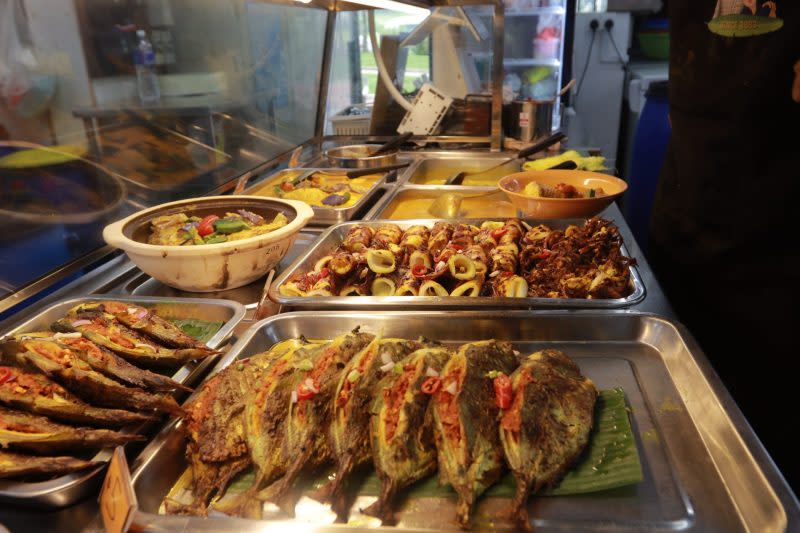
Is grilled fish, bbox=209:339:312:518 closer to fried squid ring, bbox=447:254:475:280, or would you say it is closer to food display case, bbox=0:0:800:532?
food display case, bbox=0:0:800:532

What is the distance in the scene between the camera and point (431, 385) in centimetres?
139

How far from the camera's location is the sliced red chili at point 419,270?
2.22 metres

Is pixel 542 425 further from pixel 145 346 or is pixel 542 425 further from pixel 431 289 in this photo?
pixel 145 346

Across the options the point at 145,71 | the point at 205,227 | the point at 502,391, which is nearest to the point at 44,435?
the point at 502,391

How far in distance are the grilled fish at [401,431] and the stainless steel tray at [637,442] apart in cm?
7

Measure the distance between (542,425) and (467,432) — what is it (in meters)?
0.19

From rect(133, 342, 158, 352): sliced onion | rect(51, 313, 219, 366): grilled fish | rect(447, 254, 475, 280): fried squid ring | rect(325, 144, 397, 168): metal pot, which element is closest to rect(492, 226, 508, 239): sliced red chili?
rect(447, 254, 475, 280): fried squid ring

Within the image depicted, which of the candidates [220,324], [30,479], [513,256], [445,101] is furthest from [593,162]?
[30,479]

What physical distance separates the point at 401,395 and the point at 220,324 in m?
0.90

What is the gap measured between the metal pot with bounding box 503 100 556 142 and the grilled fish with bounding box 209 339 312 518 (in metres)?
3.71

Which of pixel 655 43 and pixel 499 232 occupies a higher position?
pixel 655 43

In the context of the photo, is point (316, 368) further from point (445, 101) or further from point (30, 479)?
point (445, 101)

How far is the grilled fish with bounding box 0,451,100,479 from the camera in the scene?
117 cm

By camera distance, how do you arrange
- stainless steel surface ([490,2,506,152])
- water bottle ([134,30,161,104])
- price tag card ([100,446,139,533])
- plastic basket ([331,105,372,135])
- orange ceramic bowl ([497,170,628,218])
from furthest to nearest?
1. plastic basket ([331,105,372,135])
2. stainless steel surface ([490,2,506,152])
3. water bottle ([134,30,161,104])
4. orange ceramic bowl ([497,170,628,218])
5. price tag card ([100,446,139,533])
